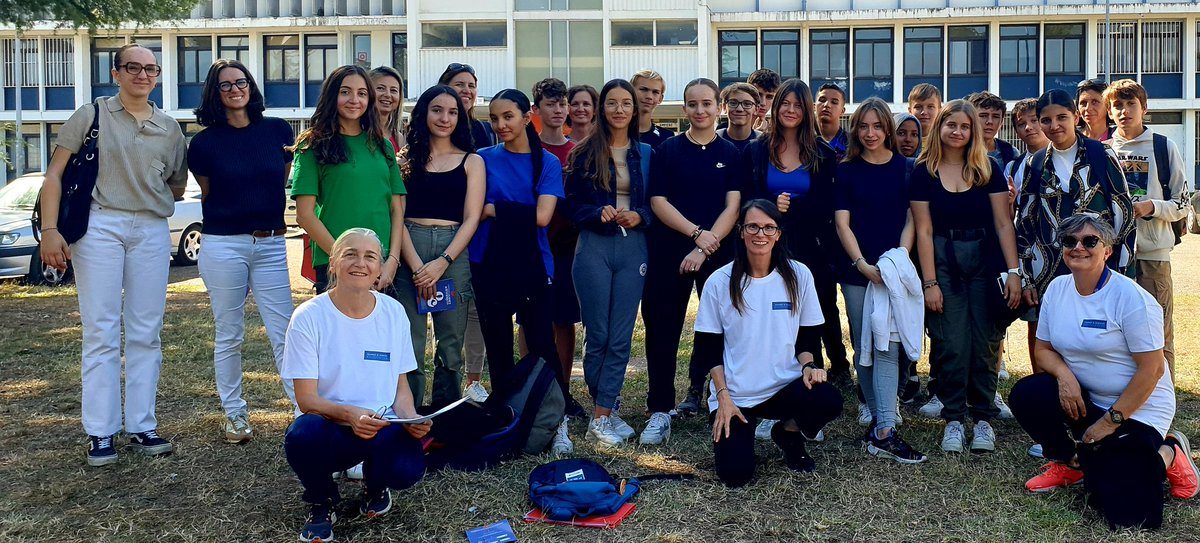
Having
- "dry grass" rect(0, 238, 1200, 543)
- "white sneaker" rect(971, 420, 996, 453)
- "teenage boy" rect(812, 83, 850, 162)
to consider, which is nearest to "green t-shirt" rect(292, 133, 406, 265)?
"dry grass" rect(0, 238, 1200, 543)

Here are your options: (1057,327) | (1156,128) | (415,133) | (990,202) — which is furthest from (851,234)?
(1156,128)

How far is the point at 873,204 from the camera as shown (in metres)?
5.32

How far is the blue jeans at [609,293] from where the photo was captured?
17.6ft

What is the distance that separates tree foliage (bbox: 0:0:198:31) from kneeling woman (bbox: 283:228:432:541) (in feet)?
24.3

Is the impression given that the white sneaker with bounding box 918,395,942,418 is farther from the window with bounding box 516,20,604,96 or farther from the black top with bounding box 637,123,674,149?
the window with bounding box 516,20,604,96

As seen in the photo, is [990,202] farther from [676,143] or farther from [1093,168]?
[676,143]

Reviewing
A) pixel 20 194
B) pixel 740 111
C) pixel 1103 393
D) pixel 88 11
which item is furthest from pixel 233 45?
pixel 1103 393

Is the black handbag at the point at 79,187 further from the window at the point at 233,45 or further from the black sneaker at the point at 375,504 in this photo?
the window at the point at 233,45

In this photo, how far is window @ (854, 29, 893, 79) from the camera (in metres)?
29.0

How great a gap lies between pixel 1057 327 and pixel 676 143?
2.06 metres

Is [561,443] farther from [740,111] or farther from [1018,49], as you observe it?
[1018,49]

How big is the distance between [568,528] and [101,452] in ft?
7.90

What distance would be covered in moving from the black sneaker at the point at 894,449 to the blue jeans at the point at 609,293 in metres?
1.28

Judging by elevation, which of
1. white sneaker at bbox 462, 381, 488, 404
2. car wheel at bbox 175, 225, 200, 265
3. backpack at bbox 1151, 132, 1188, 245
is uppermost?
backpack at bbox 1151, 132, 1188, 245
